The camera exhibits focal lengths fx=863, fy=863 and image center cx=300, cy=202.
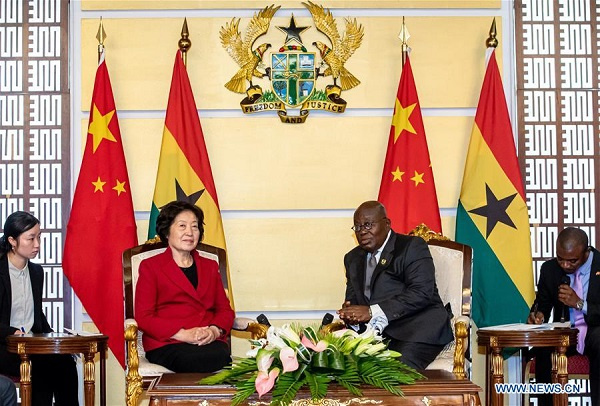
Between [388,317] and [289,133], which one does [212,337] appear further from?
[289,133]

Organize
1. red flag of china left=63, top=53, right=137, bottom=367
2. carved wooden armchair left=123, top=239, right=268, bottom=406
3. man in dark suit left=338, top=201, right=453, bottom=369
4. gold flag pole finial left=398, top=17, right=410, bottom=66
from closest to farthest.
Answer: carved wooden armchair left=123, top=239, right=268, bottom=406
man in dark suit left=338, top=201, right=453, bottom=369
red flag of china left=63, top=53, right=137, bottom=367
gold flag pole finial left=398, top=17, right=410, bottom=66

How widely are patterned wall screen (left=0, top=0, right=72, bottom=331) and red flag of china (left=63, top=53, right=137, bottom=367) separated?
1.06ft

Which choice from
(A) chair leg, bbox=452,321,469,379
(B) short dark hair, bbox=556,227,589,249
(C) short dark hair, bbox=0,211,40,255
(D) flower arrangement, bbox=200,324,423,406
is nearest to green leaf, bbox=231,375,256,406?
(D) flower arrangement, bbox=200,324,423,406

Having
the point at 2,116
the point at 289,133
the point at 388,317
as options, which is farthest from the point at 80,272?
the point at 388,317

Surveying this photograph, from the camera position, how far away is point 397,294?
15.6 ft

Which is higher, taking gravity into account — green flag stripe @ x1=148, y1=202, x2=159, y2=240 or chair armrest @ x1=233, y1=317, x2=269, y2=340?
green flag stripe @ x1=148, y1=202, x2=159, y2=240

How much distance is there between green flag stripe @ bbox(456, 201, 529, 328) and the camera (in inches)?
216

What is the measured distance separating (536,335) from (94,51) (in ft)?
11.0

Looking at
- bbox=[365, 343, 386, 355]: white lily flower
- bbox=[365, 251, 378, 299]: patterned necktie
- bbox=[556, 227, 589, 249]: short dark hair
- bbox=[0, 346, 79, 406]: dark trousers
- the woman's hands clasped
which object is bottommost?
bbox=[0, 346, 79, 406]: dark trousers

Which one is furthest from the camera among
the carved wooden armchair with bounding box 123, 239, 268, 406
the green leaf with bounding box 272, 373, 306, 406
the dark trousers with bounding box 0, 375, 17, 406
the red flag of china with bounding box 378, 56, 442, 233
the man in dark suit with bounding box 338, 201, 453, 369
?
the red flag of china with bounding box 378, 56, 442, 233

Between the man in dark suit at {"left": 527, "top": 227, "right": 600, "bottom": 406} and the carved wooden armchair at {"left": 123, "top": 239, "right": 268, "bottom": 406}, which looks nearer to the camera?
the carved wooden armchair at {"left": 123, "top": 239, "right": 268, "bottom": 406}

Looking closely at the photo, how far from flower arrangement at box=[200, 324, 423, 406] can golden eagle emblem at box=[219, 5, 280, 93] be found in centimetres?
265

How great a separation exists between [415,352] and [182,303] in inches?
51.0

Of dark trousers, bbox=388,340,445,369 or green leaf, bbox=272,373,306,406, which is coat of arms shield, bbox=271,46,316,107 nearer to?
dark trousers, bbox=388,340,445,369
